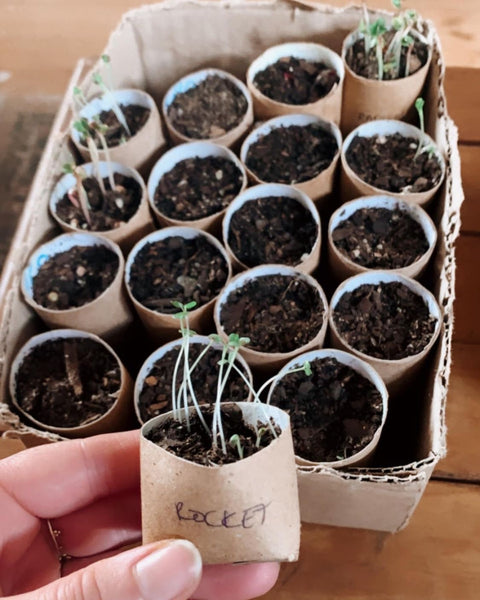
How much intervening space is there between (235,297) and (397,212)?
0.29 metres

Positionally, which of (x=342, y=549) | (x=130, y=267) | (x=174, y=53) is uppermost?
(x=174, y=53)

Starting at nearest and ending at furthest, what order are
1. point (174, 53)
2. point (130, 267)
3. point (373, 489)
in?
point (373, 489), point (130, 267), point (174, 53)

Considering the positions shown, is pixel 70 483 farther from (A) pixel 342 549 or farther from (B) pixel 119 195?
(B) pixel 119 195

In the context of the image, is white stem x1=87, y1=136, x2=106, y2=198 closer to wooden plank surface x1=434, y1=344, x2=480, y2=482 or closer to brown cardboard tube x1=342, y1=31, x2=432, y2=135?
brown cardboard tube x1=342, y1=31, x2=432, y2=135

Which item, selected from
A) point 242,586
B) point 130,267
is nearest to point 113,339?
point 130,267

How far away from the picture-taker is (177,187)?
1030 mm

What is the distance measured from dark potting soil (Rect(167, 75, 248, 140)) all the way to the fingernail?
73cm

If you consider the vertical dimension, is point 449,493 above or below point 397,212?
below

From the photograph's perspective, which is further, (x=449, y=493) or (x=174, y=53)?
(x=174, y=53)

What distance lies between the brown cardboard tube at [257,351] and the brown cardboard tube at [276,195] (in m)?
0.03

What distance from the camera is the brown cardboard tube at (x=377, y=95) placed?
1002 millimetres

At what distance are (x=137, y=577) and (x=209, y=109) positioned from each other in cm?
83

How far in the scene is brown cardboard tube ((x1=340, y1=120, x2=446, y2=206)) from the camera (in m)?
0.92

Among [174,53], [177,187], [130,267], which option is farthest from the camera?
[174,53]
